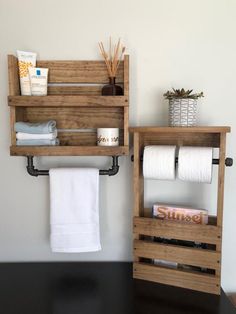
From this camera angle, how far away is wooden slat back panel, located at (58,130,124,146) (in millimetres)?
1218

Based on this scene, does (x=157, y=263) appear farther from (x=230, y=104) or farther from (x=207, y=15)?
(x=207, y=15)

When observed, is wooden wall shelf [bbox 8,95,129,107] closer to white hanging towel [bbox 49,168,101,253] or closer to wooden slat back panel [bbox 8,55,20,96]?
wooden slat back panel [bbox 8,55,20,96]

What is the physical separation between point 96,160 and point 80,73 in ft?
1.17

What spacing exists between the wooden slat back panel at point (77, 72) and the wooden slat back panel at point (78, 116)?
11 cm

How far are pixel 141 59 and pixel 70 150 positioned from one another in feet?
1.51

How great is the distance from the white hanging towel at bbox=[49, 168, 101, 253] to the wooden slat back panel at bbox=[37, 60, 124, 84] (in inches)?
14.1

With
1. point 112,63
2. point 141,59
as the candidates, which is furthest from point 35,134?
point 141,59

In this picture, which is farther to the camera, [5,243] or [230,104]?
[5,243]

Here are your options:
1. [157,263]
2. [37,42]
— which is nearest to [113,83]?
[37,42]

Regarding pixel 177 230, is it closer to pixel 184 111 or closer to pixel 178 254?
pixel 178 254

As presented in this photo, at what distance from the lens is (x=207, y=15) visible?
1145 mm

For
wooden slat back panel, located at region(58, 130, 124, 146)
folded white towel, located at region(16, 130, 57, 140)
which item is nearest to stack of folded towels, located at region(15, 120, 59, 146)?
folded white towel, located at region(16, 130, 57, 140)

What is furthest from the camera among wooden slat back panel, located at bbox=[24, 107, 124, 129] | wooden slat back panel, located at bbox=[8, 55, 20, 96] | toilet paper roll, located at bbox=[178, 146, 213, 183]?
wooden slat back panel, located at bbox=[24, 107, 124, 129]

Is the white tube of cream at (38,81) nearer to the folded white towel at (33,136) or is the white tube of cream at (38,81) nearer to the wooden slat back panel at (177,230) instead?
the folded white towel at (33,136)
